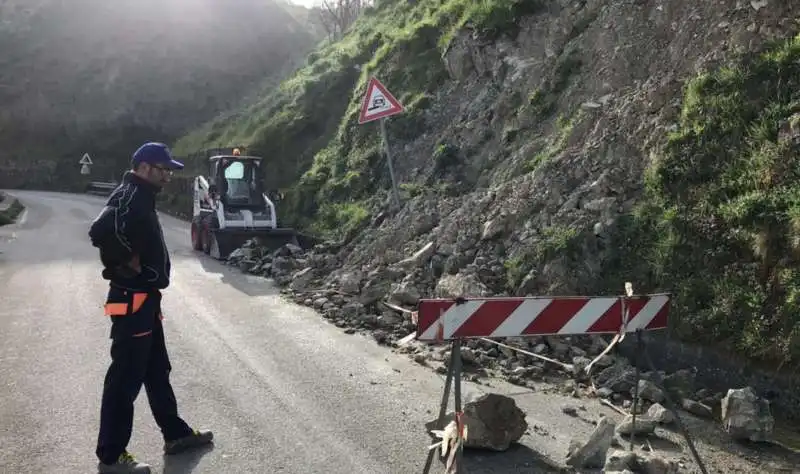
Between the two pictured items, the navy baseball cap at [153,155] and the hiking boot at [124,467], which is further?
the navy baseball cap at [153,155]

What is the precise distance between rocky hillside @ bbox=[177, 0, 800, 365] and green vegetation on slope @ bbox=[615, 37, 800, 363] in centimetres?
2

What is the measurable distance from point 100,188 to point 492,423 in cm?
3765

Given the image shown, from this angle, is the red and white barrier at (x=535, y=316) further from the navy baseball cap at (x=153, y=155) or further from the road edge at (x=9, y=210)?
the road edge at (x=9, y=210)

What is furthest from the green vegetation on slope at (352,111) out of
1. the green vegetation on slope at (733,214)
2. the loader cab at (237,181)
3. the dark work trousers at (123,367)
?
the dark work trousers at (123,367)

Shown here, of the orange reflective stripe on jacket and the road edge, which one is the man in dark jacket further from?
the road edge

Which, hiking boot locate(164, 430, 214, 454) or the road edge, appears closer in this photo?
hiking boot locate(164, 430, 214, 454)

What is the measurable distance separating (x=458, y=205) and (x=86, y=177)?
120 feet

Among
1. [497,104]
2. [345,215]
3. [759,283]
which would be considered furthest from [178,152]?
[759,283]

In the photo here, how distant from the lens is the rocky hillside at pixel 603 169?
623 centimetres

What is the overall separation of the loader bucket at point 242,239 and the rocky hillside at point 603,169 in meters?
0.99

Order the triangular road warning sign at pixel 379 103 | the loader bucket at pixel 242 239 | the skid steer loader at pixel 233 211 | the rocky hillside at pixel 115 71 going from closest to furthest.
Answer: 1. the triangular road warning sign at pixel 379 103
2. the loader bucket at pixel 242 239
3. the skid steer loader at pixel 233 211
4. the rocky hillside at pixel 115 71

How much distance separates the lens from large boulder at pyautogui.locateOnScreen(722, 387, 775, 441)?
4.82 meters

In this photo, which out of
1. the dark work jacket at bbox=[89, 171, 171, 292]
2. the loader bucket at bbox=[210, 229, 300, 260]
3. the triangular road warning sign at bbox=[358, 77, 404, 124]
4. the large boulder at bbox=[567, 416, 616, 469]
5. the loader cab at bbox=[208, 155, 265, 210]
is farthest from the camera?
the loader cab at bbox=[208, 155, 265, 210]

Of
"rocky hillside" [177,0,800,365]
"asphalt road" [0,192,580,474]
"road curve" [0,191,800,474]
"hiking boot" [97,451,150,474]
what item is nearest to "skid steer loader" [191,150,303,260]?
"rocky hillside" [177,0,800,365]
